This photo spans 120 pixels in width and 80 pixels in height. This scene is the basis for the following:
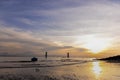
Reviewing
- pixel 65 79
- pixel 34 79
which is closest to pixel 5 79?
pixel 34 79

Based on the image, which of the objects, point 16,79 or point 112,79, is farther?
point 112,79

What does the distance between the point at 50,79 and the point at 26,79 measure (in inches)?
124

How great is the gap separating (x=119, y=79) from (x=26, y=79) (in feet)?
41.8

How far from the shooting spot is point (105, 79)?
3105 centimetres

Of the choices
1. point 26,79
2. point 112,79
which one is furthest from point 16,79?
point 112,79

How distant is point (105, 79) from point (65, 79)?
5602 mm

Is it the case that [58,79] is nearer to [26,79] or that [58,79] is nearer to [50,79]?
[50,79]

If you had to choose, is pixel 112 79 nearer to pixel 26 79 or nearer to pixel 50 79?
pixel 50 79

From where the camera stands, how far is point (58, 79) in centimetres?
2988

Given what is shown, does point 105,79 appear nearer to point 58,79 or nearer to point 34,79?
point 58,79

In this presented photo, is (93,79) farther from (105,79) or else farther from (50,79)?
(50,79)

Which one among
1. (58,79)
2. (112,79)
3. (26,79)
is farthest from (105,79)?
(26,79)

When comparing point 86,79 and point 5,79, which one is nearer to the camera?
point 5,79

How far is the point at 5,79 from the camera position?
93.9 feet
